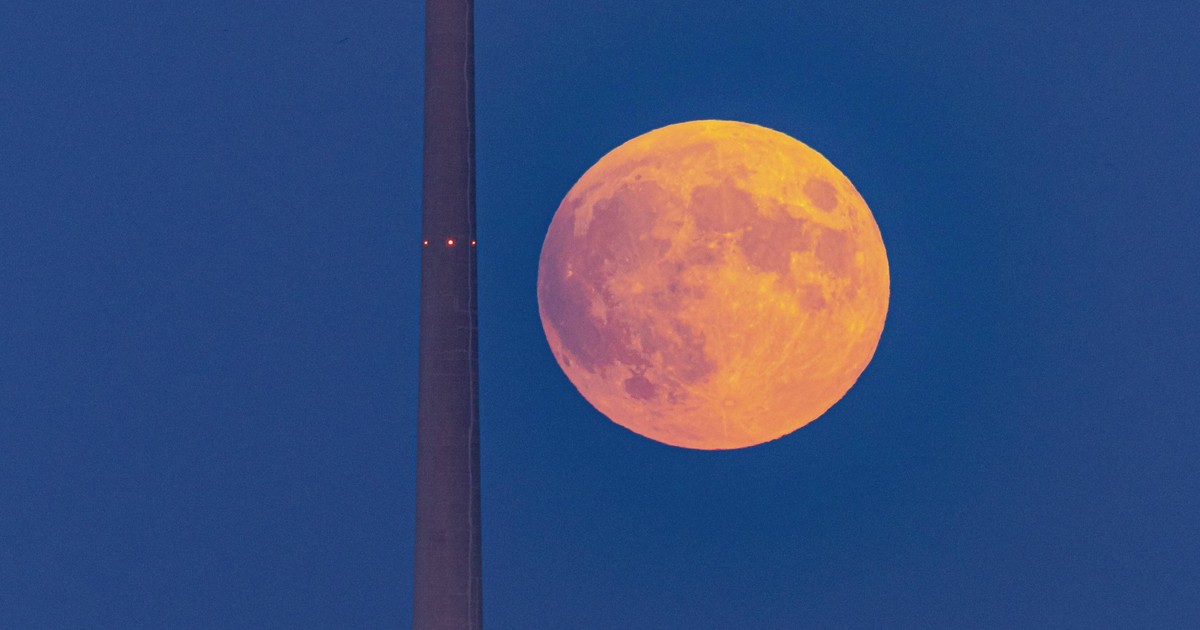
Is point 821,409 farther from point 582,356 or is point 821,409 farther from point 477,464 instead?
point 477,464

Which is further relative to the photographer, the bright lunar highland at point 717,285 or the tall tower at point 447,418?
the tall tower at point 447,418

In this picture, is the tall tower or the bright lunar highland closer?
the bright lunar highland

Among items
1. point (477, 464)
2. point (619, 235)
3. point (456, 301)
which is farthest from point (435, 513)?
point (619, 235)

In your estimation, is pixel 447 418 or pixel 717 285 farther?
pixel 447 418

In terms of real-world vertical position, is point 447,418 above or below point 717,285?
below
